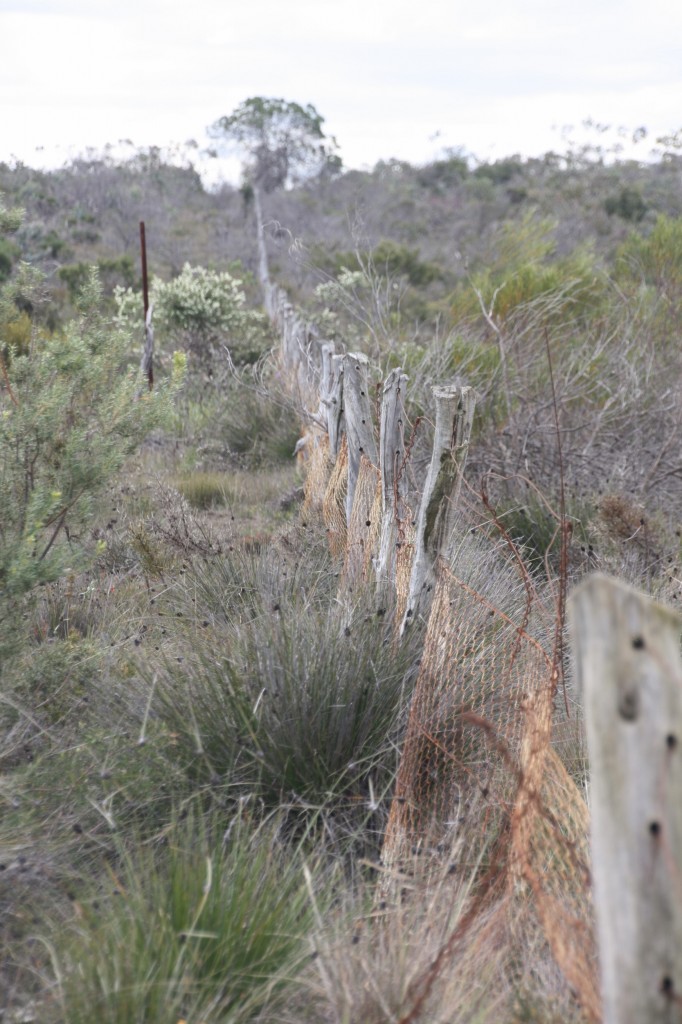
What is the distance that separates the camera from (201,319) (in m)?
13.9

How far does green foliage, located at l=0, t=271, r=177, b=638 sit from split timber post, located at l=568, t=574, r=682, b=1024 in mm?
2375

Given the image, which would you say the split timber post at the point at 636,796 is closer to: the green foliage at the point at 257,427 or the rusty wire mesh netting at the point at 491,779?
the rusty wire mesh netting at the point at 491,779

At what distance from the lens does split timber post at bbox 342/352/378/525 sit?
515 centimetres

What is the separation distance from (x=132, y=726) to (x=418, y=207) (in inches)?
1443

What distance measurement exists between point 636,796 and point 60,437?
9.91 ft

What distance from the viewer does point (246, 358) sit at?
542 inches

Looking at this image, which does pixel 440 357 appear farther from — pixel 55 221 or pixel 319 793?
pixel 55 221

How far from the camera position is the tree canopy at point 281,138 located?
47.2m

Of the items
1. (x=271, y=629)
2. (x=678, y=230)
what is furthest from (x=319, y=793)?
(x=678, y=230)

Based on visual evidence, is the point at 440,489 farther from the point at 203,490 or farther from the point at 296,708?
the point at 203,490

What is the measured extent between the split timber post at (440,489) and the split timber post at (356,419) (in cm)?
143

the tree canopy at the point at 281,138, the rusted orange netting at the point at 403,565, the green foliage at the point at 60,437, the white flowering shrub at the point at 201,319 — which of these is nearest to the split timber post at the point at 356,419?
the rusted orange netting at the point at 403,565

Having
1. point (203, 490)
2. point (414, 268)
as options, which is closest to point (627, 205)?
point (414, 268)

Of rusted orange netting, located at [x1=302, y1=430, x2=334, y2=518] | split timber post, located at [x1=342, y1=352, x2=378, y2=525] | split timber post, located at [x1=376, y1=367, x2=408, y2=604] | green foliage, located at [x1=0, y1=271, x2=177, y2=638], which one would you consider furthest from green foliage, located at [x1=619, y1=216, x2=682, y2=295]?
green foliage, located at [x1=0, y1=271, x2=177, y2=638]
